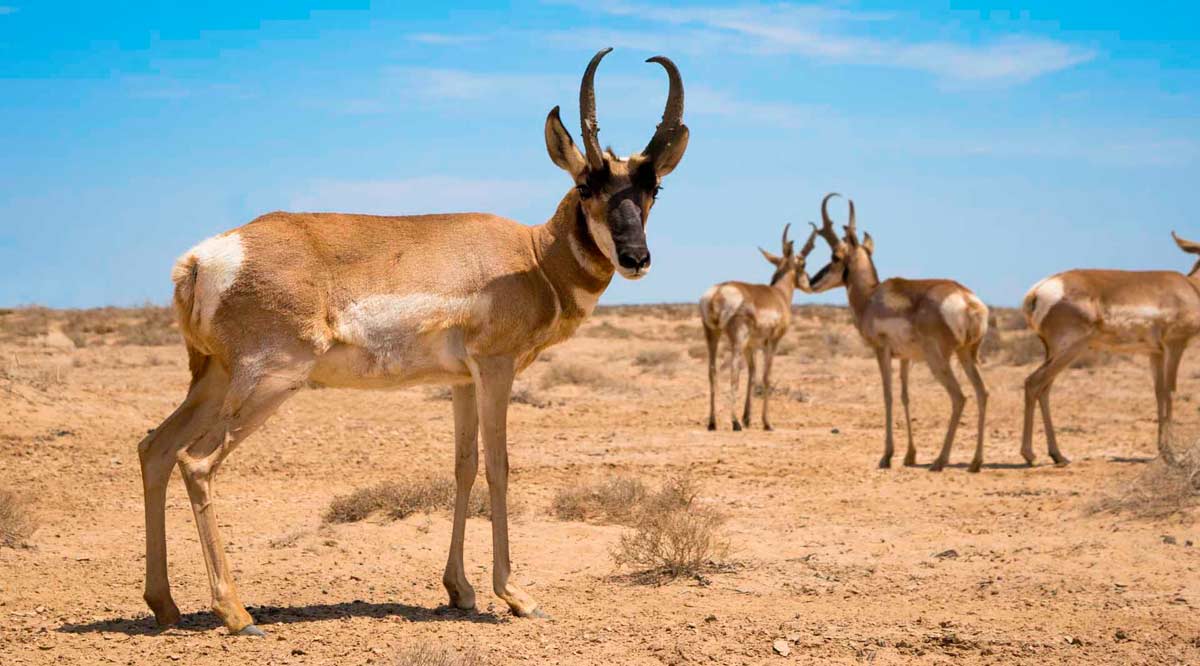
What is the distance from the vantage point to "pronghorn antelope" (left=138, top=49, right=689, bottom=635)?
7090 millimetres

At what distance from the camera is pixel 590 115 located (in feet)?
25.1

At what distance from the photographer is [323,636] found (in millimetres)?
7223

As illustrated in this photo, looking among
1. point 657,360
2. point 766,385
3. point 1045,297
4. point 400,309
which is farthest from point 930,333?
point 657,360

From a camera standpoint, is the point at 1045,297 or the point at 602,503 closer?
the point at 602,503

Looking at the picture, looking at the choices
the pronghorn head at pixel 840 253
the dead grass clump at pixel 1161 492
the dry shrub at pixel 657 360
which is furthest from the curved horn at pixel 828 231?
the dry shrub at pixel 657 360

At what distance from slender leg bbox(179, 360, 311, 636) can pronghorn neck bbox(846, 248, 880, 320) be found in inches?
474

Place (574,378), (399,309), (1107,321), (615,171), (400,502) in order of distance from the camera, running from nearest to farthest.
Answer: (399,309) < (615,171) < (400,502) < (1107,321) < (574,378)

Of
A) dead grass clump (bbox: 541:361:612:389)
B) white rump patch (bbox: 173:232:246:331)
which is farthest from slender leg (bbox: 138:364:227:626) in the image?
dead grass clump (bbox: 541:361:612:389)

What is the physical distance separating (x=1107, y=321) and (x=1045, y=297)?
0.87m

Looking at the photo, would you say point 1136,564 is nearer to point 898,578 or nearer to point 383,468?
point 898,578

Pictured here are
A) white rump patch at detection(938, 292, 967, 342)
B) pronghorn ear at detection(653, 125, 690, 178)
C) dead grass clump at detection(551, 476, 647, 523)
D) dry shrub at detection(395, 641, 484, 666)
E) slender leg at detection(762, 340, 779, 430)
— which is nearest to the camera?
dry shrub at detection(395, 641, 484, 666)

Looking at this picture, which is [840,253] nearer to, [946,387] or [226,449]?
[946,387]

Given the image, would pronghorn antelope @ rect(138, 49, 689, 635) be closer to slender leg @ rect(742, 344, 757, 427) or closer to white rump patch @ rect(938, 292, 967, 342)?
white rump patch @ rect(938, 292, 967, 342)

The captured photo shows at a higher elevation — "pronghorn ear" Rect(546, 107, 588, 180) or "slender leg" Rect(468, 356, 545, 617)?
"pronghorn ear" Rect(546, 107, 588, 180)
